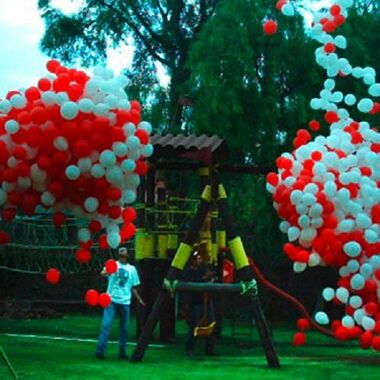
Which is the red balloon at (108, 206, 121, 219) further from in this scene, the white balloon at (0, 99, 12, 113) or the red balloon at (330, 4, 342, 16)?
the red balloon at (330, 4, 342, 16)

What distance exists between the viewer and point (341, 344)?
46.2ft

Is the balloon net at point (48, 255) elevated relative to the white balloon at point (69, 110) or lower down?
lower down

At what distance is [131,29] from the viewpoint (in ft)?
64.0

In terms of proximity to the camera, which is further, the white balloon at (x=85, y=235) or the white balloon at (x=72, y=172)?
the white balloon at (x=85, y=235)

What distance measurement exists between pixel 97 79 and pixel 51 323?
10.7 m

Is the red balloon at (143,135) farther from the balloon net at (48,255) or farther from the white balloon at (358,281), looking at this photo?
the balloon net at (48,255)

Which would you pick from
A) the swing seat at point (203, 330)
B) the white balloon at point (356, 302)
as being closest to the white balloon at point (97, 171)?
the white balloon at point (356, 302)

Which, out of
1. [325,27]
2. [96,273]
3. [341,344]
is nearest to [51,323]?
[96,273]

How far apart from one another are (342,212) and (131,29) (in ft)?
46.5

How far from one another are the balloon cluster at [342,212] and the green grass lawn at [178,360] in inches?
141

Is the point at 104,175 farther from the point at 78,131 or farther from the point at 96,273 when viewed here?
the point at 96,273

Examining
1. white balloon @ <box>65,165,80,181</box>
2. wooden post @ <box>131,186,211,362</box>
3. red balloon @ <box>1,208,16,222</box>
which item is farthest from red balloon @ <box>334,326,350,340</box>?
wooden post @ <box>131,186,211,362</box>

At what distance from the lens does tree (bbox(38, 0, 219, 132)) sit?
19328 mm

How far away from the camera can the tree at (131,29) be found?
63.4ft
